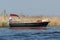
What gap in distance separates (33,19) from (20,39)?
1016 inches

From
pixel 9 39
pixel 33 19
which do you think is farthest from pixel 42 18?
pixel 9 39

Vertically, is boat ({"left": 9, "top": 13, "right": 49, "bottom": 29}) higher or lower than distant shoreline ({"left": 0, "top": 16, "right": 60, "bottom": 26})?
lower

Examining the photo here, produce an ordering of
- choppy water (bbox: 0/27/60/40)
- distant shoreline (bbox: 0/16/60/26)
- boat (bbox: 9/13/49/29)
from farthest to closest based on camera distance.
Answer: distant shoreline (bbox: 0/16/60/26)
boat (bbox: 9/13/49/29)
choppy water (bbox: 0/27/60/40)

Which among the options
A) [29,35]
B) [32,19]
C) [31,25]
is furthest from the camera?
[32,19]

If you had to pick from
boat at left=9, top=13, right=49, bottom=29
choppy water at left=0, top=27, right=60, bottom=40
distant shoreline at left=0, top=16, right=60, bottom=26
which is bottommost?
choppy water at left=0, top=27, right=60, bottom=40

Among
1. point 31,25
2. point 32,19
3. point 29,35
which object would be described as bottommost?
point 29,35

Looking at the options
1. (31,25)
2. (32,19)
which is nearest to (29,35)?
(31,25)

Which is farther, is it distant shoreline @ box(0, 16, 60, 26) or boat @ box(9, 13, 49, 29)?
distant shoreline @ box(0, 16, 60, 26)

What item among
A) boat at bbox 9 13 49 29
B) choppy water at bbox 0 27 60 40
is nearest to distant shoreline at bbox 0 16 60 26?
boat at bbox 9 13 49 29

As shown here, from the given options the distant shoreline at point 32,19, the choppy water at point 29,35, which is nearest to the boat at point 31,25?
the distant shoreline at point 32,19

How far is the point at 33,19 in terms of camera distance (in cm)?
4978

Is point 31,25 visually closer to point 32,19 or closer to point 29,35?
point 32,19

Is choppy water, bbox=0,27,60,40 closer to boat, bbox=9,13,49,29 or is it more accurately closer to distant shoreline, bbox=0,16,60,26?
boat, bbox=9,13,49,29

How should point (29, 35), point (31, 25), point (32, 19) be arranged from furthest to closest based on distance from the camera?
point (32, 19) < point (31, 25) < point (29, 35)
